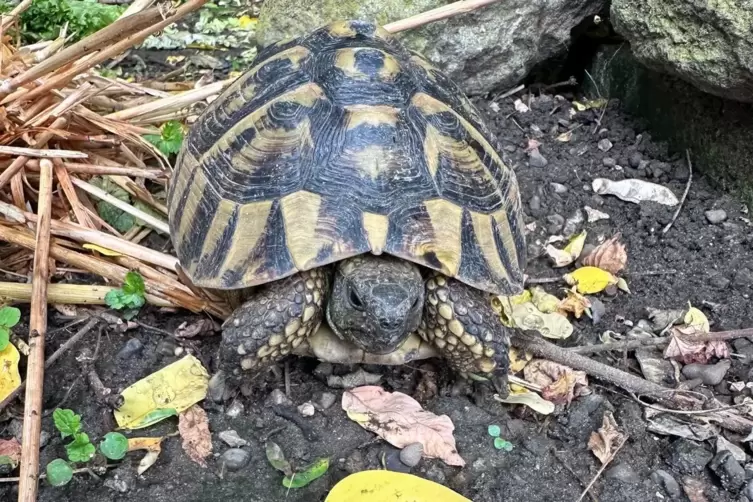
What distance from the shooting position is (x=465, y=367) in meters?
2.19

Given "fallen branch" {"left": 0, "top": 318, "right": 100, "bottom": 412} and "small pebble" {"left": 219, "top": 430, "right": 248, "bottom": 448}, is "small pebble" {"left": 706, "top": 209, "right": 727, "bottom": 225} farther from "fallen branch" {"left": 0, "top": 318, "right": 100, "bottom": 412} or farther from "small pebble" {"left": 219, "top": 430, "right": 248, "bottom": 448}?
"fallen branch" {"left": 0, "top": 318, "right": 100, "bottom": 412}

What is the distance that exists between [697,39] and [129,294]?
2.37 metres

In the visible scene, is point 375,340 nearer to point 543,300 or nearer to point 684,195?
point 543,300

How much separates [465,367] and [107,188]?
5.59 feet

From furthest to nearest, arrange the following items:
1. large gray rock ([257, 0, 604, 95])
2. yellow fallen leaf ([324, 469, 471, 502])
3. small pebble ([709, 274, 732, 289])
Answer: large gray rock ([257, 0, 604, 95]) < small pebble ([709, 274, 732, 289]) < yellow fallen leaf ([324, 469, 471, 502])

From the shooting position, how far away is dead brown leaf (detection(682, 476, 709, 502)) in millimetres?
1964

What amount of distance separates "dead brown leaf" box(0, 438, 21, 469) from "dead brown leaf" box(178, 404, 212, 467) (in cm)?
43

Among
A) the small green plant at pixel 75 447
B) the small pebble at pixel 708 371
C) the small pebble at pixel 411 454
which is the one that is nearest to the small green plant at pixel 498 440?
the small pebble at pixel 411 454

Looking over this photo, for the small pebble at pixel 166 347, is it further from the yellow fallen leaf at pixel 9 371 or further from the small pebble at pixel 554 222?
the small pebble at pixel 554 222

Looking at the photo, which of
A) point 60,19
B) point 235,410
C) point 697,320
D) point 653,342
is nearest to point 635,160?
point 697,320

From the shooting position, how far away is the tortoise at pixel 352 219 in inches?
76.5

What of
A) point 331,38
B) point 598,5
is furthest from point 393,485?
point 598,5

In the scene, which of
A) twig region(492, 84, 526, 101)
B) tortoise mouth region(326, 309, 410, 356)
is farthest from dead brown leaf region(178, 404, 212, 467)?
twig region(492, 84, 526, 101)

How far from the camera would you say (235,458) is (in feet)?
6.57
